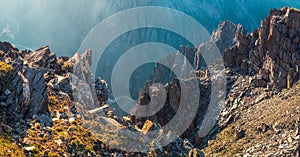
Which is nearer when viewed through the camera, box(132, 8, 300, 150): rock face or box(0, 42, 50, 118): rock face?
box(0, 42, 50, 118): rock face

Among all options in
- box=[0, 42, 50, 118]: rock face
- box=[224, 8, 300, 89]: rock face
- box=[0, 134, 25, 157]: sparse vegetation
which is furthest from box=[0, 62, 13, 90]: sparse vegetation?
box=[224, 8, 300, 89]: rock face

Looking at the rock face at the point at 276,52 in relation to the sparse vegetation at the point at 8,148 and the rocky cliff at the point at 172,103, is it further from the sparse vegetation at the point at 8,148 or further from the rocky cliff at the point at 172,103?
the sparse vegetation at the point at 8,148

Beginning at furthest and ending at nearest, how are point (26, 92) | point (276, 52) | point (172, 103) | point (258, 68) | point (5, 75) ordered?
point (172, 103) → point (258, 68) → point (276, 52) → point (26, 92) → point (5, 75)

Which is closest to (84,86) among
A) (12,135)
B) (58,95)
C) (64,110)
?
(58,95)

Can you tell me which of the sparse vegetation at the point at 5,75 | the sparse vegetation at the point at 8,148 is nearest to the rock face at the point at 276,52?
the sparse vegetation at the point at 5,75

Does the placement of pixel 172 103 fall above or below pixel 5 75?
above

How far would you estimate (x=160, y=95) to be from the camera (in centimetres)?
14138

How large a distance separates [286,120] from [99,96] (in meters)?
50.1

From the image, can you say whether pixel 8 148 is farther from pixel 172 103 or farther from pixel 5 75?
pixel 172 103

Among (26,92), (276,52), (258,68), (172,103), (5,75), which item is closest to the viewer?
(5,75)

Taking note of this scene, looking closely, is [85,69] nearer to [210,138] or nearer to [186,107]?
[210,138]

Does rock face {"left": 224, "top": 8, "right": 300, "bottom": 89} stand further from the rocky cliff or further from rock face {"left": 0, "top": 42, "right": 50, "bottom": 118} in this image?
rock face {"left": 0, "top": 42, "right": 50, "bottom": 118}

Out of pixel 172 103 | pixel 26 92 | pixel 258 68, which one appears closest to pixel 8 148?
pixel 26 92

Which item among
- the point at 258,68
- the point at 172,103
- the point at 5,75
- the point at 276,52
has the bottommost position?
the point at 5,75
